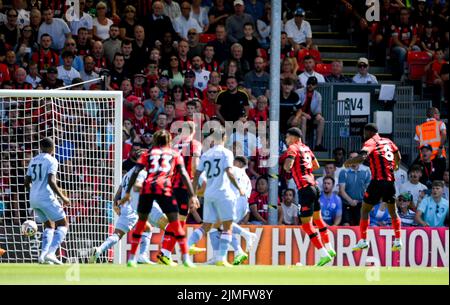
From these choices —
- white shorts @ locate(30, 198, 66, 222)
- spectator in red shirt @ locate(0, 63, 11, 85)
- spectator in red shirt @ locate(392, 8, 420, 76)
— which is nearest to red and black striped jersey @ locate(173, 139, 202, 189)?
white shorts @ locate(30, 198, 66, 222)

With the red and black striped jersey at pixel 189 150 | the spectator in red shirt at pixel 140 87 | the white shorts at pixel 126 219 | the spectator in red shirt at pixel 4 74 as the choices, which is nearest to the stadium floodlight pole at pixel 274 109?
the red and black striped jersey at pixel 189 150

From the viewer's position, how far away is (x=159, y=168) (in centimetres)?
1593

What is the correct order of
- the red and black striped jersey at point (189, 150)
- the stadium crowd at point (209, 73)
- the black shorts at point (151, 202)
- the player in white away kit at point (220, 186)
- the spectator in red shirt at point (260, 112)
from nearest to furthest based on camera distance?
the black shorts at point (151, 202) → the player in white away kit at point (220, 186) → the red and black striped jersey at point (189, 150) → the stadium crowd at point (209, 73) → the spectator in red shirt at point (260, 112)

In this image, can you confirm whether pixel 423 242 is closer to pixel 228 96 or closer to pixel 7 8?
pixel 228 96

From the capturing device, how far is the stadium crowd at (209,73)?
2206cm

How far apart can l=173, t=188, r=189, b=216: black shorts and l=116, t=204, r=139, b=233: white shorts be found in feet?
2.29

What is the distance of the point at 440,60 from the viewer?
2517 cm

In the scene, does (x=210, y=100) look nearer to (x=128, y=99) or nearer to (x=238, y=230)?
(x=128, y=99)

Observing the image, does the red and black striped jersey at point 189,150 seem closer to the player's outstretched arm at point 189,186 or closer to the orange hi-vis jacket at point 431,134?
the player's outstretched arm at point 189,186

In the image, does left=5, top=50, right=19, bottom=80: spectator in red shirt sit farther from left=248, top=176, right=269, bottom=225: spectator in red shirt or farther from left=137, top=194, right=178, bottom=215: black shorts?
left=137, top=194, right=178, bottom=215: black shorts

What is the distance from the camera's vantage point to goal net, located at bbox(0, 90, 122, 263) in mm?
19859

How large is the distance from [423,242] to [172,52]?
571cm

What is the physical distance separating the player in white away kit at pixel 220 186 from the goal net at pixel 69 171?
6.90 ft

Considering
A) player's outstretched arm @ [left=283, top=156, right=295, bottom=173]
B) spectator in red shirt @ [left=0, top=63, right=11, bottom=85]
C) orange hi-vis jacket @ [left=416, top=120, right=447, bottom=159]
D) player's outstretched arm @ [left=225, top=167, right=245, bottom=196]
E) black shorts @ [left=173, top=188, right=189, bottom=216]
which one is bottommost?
black shorts @ [left=173, top=188, right=189, bottom=216]
